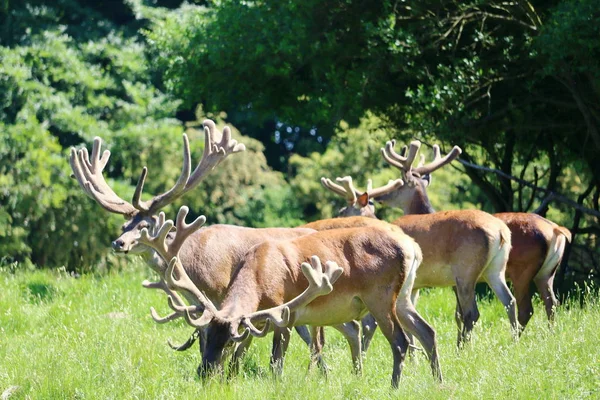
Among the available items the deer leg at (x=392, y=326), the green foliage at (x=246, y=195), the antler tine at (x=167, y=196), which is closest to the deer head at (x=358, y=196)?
the antler tine at (x=167, y=196)

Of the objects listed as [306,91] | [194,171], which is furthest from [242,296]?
[306,91]

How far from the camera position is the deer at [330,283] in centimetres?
737

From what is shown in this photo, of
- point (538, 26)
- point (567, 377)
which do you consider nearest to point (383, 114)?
point (538, 26)

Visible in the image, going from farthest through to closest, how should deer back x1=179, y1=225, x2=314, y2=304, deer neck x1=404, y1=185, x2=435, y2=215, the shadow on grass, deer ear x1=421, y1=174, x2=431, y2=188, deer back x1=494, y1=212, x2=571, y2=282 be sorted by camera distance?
1. deer ear x1=421, y1=174, x2=431, y2=188
2. deer neck x1=404, y1=185, x2=435, y2=215
3. the shadow on grass
4. deer back x1=494, y1=212, x2=571, y2=282
5. deer back x1=179, y1=225, x2=314, y2=304

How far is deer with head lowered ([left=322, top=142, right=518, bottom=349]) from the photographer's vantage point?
31.7ft

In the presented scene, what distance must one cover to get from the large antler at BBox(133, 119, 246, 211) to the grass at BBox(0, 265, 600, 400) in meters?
1.25

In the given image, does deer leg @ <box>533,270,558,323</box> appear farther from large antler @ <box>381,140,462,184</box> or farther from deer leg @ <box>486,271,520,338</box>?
large antler @ <box>381,140,462,184</box>

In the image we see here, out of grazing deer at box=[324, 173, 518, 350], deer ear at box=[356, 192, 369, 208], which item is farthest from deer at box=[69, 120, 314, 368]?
deer ear at box=[356, 192, 369, 208]

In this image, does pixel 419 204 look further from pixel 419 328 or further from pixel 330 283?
pixel 330 283

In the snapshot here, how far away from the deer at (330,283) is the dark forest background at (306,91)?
448 centimetres

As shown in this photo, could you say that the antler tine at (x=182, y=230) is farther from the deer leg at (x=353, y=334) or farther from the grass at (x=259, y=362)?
the deer leg at (x=353, y=334)

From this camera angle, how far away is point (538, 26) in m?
12.6

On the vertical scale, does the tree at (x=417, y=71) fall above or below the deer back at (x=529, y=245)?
above

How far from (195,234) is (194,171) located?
640 millimetres
